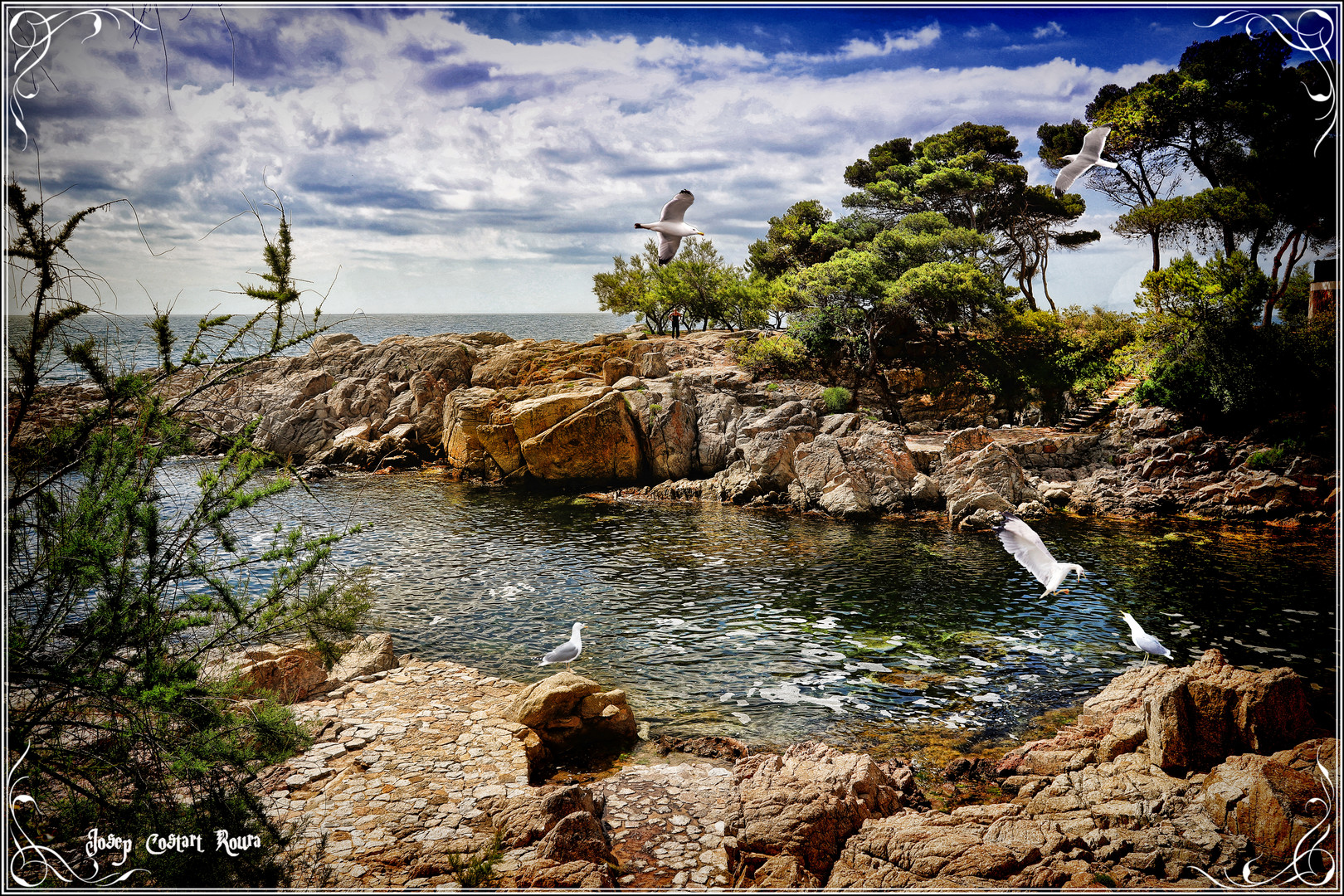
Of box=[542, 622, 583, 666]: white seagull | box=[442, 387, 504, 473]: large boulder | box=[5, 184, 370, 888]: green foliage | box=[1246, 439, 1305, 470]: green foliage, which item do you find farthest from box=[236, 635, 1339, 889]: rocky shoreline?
box=[442, 387, 504, 473]: large boulder

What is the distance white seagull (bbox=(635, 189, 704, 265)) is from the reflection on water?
4937 millimetres

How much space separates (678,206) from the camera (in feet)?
26.2

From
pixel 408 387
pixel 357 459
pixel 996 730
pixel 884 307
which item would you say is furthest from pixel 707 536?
pixel 408 387

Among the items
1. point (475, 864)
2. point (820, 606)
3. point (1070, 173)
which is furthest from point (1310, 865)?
point (820, 606)

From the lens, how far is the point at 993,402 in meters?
28.0

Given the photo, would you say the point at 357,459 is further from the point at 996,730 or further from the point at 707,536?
the point at 996,730

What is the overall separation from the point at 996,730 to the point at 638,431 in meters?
17.9

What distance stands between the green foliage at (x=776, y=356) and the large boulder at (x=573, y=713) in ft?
78.8

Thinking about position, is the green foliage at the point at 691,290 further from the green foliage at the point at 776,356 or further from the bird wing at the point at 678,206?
the bird wing at the point at 678,206

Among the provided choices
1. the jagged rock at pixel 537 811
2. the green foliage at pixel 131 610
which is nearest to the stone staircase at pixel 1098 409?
the jagged rock at pixel 537 811

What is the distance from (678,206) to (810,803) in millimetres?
6205

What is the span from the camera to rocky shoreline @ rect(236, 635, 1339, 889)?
4.79 meters

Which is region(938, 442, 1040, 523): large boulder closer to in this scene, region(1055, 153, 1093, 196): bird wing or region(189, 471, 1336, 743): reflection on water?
region(189, 471, 1336, 743): reflection on water

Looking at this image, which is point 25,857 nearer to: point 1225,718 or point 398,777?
point 398,777
